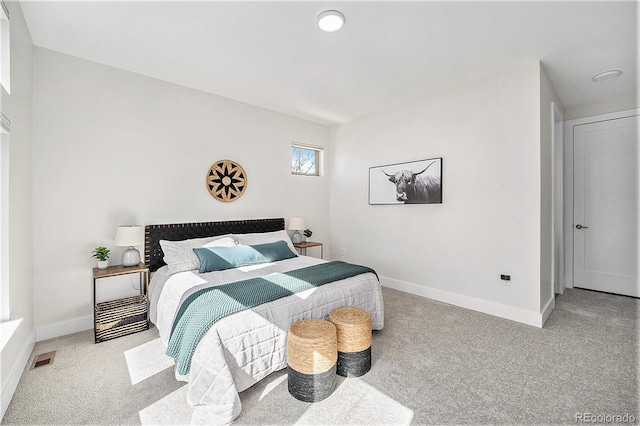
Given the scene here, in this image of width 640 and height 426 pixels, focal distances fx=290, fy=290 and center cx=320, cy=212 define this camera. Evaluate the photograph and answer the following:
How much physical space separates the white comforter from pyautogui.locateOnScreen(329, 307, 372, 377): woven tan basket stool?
0.33 metres

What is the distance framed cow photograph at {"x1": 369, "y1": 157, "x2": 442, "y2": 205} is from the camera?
3.83m

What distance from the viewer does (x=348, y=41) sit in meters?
2.59

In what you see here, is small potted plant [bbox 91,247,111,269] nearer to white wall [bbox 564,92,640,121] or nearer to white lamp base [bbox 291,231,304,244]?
white lamp base [bbox 291,231,304,244]

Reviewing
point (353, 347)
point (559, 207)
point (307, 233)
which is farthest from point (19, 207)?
point (559, 207)

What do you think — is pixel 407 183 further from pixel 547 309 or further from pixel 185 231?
pixel 185 231

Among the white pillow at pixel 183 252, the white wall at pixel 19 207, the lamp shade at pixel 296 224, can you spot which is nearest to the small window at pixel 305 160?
the lamp shade at pixel 296 224

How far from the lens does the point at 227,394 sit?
68.3 inches

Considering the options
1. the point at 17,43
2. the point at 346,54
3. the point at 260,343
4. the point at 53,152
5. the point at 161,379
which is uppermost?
the point at 346,54

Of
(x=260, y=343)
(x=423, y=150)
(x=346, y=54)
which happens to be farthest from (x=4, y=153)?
(x=423, y=150)

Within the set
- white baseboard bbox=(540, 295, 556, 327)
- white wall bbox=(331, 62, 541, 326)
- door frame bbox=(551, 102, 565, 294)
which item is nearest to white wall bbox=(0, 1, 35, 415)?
white wall bbox=(331, 62, 541, 326)

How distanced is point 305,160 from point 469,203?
8.99 ft

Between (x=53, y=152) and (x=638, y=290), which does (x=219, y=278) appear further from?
(x=638, y=290)

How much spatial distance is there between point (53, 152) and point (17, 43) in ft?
3.14

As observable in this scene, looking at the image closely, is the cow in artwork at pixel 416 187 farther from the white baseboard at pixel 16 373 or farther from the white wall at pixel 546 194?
the white baseboard at pixel 16 373
